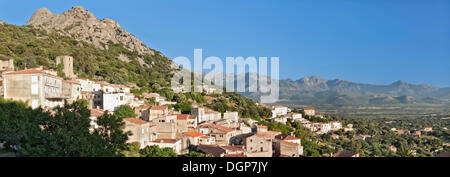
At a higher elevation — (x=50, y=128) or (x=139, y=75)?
(x=139, y=75)

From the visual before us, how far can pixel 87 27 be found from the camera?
277 ft

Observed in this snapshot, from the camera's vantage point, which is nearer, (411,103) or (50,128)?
(50,128)

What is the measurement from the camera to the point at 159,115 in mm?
29797

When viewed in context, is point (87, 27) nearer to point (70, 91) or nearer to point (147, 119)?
point (70, 91)

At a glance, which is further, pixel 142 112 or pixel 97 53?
pixel 97 53

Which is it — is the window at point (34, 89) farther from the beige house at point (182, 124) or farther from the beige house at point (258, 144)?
the beige house at point (258, 144)

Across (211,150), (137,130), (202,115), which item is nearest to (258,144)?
(211,150)

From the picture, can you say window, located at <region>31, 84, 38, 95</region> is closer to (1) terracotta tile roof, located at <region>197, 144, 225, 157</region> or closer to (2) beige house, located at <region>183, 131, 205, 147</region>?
(2) beige house, located at <region>183, 131, 205, 147</region>

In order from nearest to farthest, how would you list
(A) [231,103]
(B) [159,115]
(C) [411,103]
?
(B) [159,115] < (A) [231,103] < (C) [411,103]

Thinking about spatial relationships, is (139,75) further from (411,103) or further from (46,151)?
(411,103)
